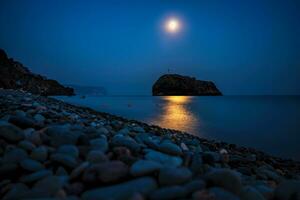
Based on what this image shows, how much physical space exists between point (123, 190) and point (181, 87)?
6969 inches

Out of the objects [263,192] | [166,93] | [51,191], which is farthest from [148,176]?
[166,93]

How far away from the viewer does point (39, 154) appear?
2.67 metres

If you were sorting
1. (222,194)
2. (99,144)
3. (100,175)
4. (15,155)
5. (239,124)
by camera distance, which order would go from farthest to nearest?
(239,124)
(99,144)
(15,155)
(100,175)
(222,194)

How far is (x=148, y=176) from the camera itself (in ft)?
7.68

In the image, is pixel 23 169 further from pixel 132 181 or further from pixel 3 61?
pixel 3 61

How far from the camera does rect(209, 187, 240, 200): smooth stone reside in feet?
6.84

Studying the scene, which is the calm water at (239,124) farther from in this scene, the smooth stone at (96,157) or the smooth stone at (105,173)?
the smooth stone at (105,173)

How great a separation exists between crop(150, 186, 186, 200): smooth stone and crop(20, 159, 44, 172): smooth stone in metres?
1.28

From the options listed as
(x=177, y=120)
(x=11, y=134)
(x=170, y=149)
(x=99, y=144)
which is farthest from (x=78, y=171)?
(x=177, y=120)

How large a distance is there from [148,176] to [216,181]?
675 millimetres

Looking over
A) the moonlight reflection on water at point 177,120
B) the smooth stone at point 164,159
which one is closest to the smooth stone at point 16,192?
the smooth stone at point 164,159

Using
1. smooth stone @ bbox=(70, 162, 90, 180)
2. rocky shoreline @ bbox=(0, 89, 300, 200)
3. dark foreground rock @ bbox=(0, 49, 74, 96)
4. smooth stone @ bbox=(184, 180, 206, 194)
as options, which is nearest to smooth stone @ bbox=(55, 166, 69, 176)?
rocky shoreline @ bbox=(0, 89, 300, 200)

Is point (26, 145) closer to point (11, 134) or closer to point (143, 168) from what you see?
point (11, 134)

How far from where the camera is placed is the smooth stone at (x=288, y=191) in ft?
7.91
